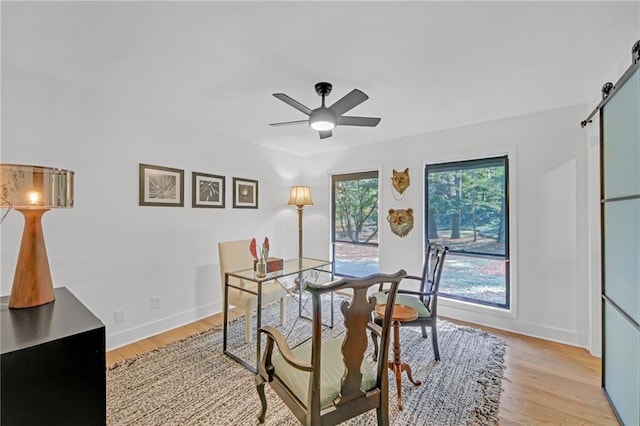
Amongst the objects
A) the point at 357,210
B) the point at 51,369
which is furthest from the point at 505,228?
the point at 51,369

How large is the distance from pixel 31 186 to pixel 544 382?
3445mm

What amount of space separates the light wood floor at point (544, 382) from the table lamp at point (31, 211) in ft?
4.95

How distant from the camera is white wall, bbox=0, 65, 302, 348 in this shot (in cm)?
219

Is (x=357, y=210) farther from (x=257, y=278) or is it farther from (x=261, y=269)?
(x=257, y=278)

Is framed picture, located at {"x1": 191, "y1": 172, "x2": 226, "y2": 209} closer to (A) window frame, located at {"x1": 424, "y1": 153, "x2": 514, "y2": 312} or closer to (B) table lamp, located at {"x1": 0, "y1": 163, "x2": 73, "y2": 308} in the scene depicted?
(B) table lamp, located at {"x1": 0, "y1": 163, "x2": 73, "y2": 308}

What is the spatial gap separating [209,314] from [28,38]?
2.99m

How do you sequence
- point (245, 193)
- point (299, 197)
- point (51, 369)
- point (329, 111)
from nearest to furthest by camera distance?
point (51, 369) → point (329, 111) → point (245, 193) → point (299, 197)

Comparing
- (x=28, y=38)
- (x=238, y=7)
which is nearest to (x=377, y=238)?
(x=238, y=7)

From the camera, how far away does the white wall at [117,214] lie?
2191 millimetres

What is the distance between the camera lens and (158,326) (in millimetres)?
2980

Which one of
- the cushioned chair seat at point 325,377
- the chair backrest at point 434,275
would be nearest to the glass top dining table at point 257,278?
the cushioned chair seat at point 325,377

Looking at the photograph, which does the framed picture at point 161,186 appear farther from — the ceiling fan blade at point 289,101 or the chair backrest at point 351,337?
the chair backrest at point 351,337

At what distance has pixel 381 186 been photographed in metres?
4.01

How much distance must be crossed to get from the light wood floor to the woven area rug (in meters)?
0.10
